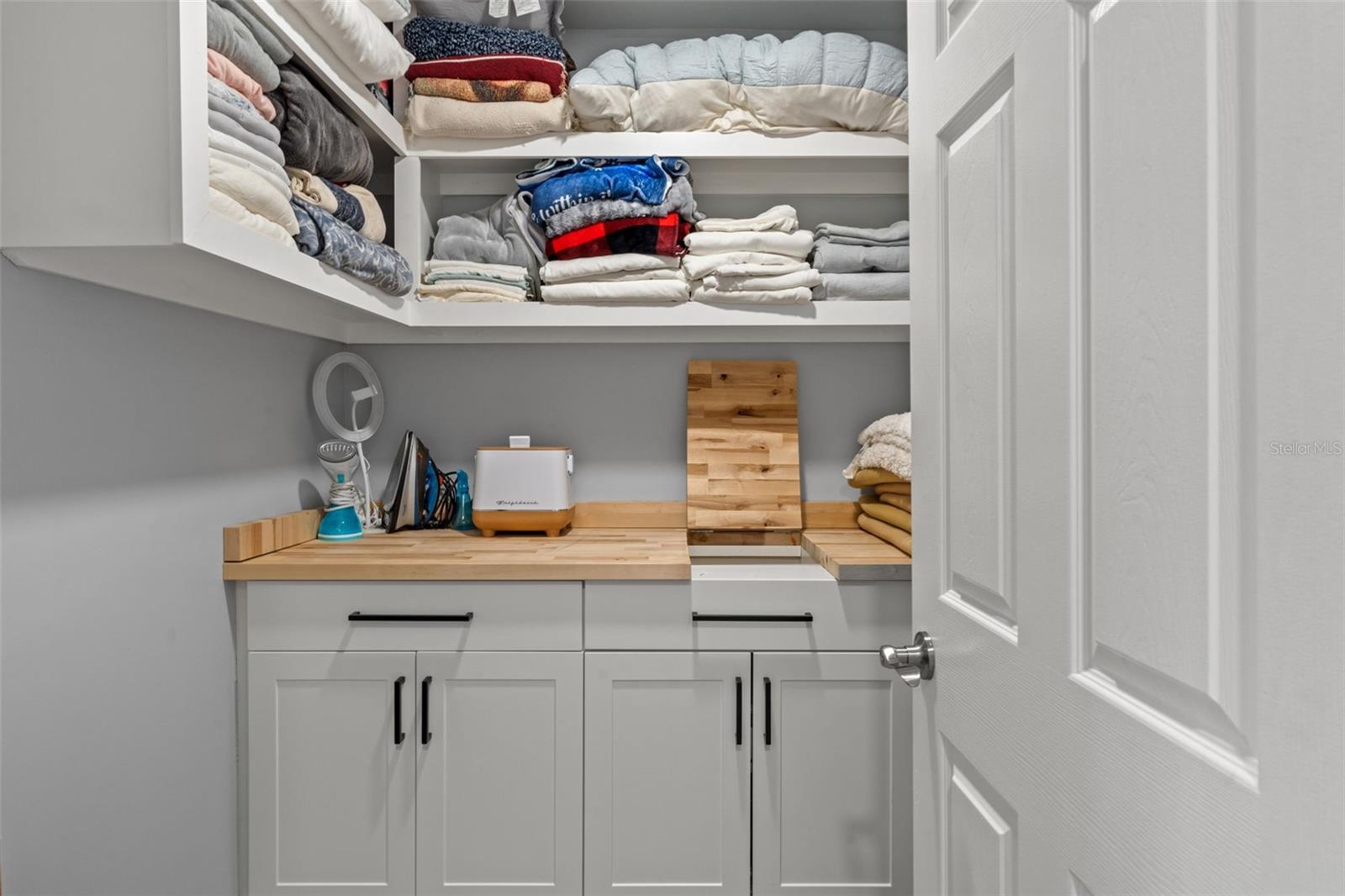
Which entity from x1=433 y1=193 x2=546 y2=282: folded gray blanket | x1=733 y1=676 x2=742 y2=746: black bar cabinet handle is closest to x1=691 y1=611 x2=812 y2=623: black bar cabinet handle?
x1=733 y1=676 x2=742 y2=746: black bar cabinet handle

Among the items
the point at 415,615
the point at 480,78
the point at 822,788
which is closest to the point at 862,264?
the point at 480,78

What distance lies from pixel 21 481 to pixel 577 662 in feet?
3.32

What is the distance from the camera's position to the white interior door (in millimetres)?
396

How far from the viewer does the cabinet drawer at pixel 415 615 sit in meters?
1.68

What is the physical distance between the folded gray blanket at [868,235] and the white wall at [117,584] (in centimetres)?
140

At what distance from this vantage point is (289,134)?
55.9 inches

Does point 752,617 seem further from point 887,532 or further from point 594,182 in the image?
point 594,182

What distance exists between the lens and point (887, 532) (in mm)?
1901

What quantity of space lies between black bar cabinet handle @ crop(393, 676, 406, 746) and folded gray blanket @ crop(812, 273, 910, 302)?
1.34 m

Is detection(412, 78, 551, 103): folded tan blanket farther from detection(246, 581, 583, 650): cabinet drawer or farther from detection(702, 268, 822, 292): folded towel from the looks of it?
detection(246, 581, 583, 650): cabinet drawer

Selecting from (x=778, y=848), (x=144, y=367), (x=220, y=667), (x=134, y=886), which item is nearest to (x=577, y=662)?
(x=778, y=848)

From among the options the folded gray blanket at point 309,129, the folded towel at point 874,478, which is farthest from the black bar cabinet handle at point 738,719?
the folded gray blanket at point 309,129

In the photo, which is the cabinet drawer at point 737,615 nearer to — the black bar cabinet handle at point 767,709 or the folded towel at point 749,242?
→ the black bar cabinet handle at point 767,709

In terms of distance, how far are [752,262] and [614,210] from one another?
36 centimetres
